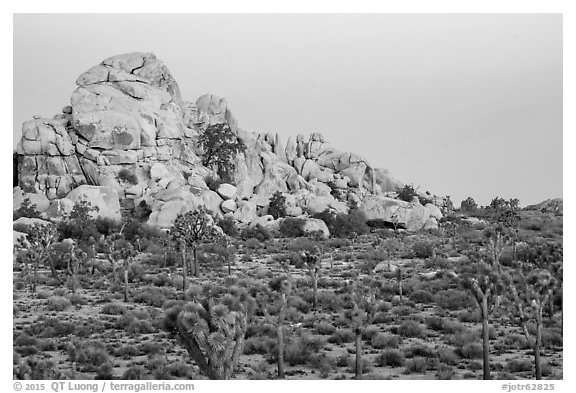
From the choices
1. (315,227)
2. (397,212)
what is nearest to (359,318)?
(315,227)

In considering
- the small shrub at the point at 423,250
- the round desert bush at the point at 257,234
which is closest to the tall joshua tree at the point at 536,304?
the small shrub at the point at 423,250

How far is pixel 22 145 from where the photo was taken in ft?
169

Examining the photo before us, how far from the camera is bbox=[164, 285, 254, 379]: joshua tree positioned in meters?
15.5

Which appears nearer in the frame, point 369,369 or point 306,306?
point 369,369

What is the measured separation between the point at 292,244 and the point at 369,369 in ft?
85.1

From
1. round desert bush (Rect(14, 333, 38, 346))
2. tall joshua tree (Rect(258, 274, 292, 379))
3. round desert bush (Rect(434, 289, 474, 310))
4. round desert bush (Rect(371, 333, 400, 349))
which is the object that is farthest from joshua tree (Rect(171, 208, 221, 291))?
round desert bush (Rect(371, 333, 400, 349))

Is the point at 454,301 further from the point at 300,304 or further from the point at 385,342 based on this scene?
the point at 385,342

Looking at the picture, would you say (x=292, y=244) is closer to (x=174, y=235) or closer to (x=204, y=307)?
(x=174, y=235)

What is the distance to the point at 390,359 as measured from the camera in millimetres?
18453

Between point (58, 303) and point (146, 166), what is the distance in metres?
29.4
